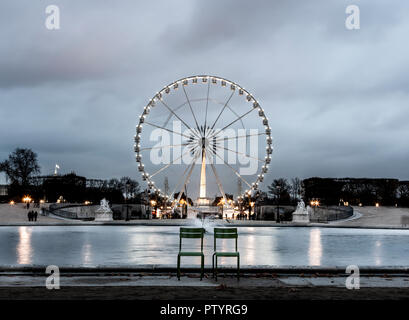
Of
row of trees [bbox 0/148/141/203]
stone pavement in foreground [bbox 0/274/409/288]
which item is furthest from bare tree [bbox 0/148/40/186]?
stone pavement in foreground [bbox 0/274/409/288]

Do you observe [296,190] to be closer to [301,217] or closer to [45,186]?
[45,186]

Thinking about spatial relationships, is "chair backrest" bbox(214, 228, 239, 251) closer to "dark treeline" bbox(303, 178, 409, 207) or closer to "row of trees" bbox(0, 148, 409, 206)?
"row of trees" bbox(0, 148, 409, 206)

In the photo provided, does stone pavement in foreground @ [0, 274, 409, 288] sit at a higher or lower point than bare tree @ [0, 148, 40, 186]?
lower

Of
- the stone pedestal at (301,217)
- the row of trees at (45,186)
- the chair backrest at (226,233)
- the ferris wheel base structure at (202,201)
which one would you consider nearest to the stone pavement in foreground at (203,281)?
the chair backrest at (226,233)

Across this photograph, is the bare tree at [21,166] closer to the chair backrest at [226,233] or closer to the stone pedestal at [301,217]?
the stone pedestal at [301,217]

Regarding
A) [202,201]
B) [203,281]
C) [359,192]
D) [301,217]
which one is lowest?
[301,217]

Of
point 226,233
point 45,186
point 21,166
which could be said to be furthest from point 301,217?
point 45,186

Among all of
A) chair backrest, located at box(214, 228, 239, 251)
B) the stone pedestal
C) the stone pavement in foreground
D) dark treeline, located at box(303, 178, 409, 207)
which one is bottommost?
the stone pedestal

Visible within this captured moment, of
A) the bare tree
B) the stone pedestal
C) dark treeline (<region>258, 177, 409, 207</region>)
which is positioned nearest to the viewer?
the stone pedestal

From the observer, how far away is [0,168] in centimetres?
10262

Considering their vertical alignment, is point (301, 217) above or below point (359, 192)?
below

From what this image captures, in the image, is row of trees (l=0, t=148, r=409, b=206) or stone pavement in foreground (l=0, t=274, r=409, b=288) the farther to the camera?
row of trees (l=0, t=148, r=409, b=206)

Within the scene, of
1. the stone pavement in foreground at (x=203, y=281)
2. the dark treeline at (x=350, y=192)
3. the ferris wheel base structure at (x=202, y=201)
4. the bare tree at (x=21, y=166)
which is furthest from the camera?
the dark treeline at (x=350, y=192)
